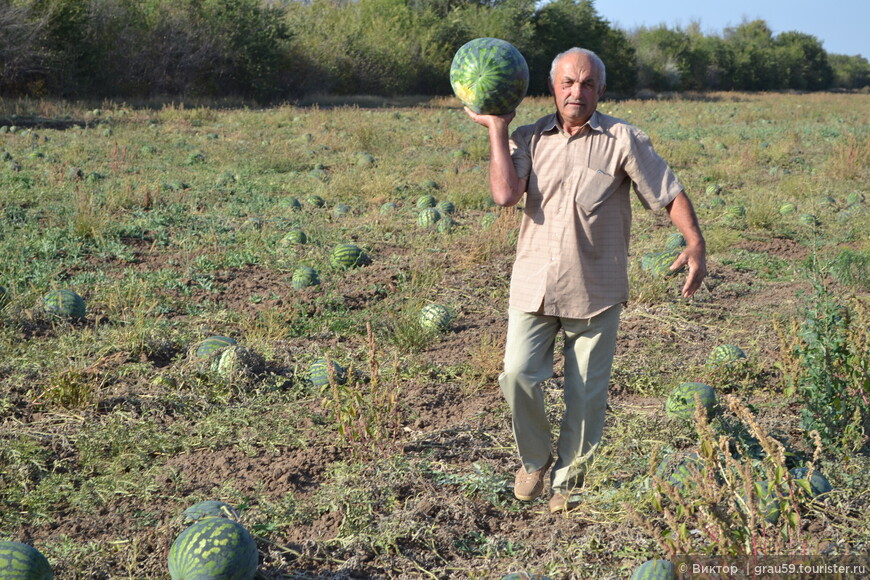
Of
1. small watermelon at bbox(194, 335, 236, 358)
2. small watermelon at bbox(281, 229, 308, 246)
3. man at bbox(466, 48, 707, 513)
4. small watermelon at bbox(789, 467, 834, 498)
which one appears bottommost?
small watermelon at bbox(789, 467, 834, 498)

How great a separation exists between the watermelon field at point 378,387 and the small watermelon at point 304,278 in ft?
0.06

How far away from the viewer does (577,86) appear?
326 centimetres

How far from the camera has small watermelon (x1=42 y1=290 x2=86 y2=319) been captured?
5.76m

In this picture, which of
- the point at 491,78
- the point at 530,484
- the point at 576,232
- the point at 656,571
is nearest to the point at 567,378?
the point at 530,484

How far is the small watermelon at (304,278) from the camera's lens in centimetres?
688

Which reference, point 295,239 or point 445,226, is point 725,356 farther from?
point 295,239

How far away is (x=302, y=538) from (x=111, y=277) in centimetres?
448

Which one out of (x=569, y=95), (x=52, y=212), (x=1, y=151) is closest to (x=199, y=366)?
(x=569, y=95)

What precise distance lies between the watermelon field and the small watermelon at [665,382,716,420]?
0.02 metres

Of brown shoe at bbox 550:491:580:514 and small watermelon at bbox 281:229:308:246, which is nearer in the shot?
brown shoe at bbox 550:491:580:514

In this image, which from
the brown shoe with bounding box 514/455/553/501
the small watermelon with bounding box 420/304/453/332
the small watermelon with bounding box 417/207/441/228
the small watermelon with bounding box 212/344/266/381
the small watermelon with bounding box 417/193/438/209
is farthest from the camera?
the small watermelon with bounding box 417/193/438/209

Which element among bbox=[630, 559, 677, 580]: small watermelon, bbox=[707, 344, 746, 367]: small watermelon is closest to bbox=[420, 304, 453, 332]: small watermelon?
bbox=[707, 344, 746, 367]: small watermelon

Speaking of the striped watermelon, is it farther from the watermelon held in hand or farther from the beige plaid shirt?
the watermelon held in hand

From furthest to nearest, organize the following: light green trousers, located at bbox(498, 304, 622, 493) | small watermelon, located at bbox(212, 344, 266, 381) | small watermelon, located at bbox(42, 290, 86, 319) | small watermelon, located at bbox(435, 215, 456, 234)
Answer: small watermelon, located at bbox(435, 215, 456, 234) < small watermelon, located at bbox(42, 290, 86, 319) < small watermelon, located at bbox(212, 344, 266, 381) < light green trousers, located at bbox(498, 304, 622, 493)
